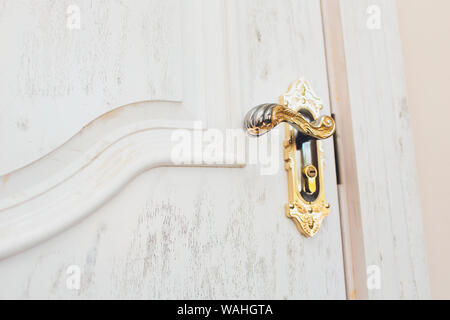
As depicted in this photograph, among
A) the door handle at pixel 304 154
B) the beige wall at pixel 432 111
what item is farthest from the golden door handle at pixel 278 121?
the beige wall at pixel 432 111

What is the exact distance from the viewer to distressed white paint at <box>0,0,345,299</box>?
37 centimetres

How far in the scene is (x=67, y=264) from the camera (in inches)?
14.5

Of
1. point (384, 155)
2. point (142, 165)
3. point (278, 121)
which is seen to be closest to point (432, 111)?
point (384, 155)

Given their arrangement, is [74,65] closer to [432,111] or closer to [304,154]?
[304,154]

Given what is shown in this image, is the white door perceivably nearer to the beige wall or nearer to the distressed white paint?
the distressed white paint

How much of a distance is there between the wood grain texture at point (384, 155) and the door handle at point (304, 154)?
0.15 feet

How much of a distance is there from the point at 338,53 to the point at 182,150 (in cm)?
23

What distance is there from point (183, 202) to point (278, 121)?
12 centimetres

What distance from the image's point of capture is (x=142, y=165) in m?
0.40

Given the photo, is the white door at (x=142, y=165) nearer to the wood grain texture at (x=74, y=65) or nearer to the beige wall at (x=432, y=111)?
the wood grain texture at (x=74, y=65)

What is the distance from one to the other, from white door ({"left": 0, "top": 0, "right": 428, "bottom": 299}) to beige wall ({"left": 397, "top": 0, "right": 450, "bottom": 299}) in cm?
13

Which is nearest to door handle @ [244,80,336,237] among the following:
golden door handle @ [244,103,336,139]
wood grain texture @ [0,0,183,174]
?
golden door handle @ [244,103,336,139]

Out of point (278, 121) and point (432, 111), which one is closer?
point (278, 121)
